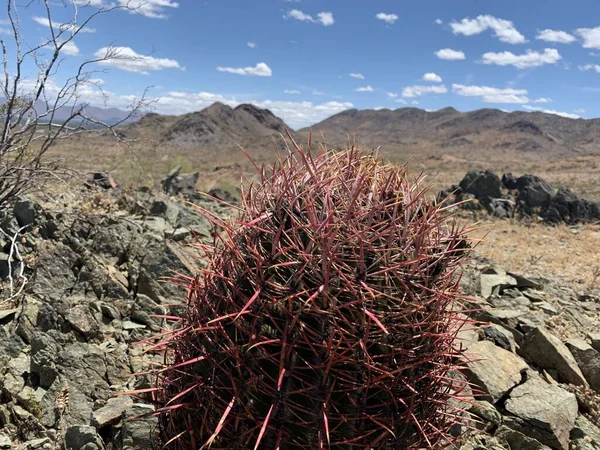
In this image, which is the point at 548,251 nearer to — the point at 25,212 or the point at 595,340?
the point at 595,340

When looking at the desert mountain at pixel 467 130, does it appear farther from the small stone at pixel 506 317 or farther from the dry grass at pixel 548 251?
the small stone at pixel 506 317

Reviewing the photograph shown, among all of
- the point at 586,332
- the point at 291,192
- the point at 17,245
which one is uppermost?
the point at 291,192

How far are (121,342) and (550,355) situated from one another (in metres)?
4.30

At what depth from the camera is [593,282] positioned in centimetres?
853

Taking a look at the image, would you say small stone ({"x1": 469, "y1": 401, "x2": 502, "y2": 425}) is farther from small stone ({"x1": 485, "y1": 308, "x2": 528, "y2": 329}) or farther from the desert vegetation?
small stone ({"x1": 485, "y1": 308, "x2": 528, "y2": 329})

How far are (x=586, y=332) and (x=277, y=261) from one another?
17.2 feet

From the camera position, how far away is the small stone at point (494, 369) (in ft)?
13.8

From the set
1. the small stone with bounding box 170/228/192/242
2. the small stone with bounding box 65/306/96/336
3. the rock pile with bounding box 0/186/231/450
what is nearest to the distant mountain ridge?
the small stone with bounding box 170/228/192/242

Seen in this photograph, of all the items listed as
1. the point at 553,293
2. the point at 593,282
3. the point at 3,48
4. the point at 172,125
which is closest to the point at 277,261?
the point at 3,48

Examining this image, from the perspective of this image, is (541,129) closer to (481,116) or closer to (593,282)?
(481,116)

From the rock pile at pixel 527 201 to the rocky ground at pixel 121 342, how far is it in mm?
10183

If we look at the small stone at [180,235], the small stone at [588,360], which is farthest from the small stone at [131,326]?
the small stone at [588,360]

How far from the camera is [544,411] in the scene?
4.11 m

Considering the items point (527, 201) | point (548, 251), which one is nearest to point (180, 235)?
point (548, 251)
